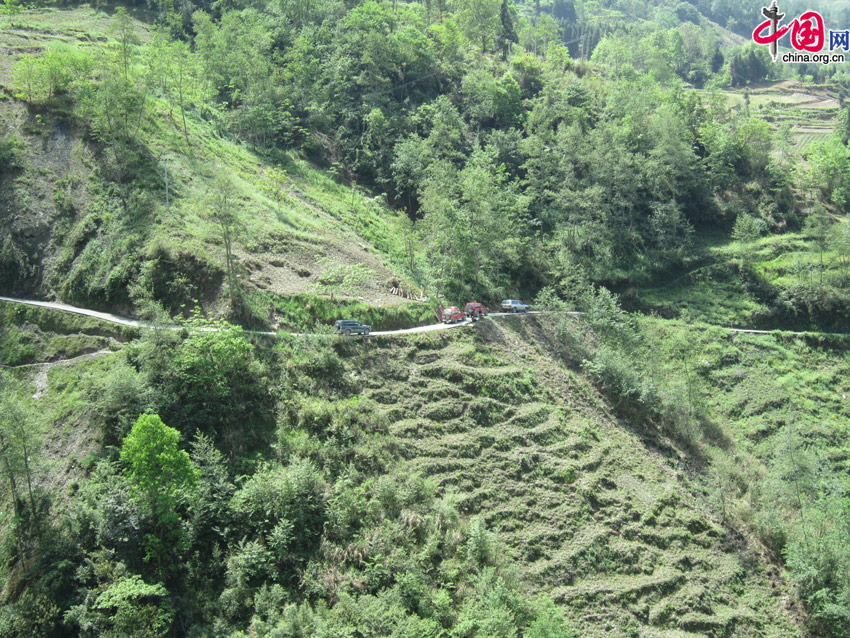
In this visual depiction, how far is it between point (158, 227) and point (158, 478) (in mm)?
20116

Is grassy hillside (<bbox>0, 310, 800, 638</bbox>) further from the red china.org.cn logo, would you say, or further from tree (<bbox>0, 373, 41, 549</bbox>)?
the red china.org.cn logo

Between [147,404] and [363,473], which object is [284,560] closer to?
[363,473]

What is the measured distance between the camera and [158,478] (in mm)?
26406

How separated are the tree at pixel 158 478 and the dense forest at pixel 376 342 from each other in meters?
0.13

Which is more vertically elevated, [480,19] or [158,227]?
[480,19]

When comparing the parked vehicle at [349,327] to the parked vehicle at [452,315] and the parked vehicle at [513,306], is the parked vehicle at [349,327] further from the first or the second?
the parked vehicle at [513,306]

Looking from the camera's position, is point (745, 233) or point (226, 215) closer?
point (226, 215)

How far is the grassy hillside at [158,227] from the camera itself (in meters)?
38.0

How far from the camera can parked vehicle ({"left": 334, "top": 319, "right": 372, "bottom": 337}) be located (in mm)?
38562

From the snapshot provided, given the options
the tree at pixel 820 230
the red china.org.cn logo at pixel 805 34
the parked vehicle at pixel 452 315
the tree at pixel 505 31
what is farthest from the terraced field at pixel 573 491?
the tree at pixel 505 31

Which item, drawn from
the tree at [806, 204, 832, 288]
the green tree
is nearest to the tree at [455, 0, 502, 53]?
the tree at [806, 204, 832, 288]

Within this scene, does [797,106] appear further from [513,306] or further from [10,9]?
[10,9]

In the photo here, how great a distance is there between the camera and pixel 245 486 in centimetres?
2883

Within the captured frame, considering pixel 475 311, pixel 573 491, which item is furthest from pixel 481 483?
pixel 475 311
